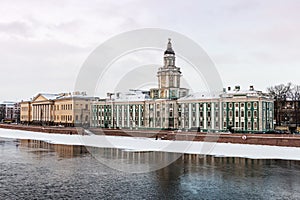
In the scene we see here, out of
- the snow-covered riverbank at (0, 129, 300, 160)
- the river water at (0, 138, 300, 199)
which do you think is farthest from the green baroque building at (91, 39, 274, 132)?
the river water at (0, 138, 300, 199)

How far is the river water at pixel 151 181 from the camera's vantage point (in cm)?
1878

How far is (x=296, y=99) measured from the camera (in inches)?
3078

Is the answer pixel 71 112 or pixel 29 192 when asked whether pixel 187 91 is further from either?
pixel 29 192

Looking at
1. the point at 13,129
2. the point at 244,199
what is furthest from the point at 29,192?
the point at 13,129

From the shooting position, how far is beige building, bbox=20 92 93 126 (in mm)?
88062

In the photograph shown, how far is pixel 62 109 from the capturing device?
92.1 m

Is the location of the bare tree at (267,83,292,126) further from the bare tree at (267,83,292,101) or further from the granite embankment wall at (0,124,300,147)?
the granite embankment wall at (0,124,300,147)

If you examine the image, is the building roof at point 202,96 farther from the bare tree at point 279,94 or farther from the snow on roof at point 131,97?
the bare tree at point 279,94

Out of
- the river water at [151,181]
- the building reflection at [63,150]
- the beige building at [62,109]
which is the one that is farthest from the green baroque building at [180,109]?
the river water at [151,181]

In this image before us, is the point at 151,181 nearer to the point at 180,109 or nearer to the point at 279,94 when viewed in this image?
the point at 180,109

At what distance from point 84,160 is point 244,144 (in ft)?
68.3

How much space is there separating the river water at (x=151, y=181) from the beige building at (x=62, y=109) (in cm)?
5637

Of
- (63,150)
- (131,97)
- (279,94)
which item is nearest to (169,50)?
(131,97)

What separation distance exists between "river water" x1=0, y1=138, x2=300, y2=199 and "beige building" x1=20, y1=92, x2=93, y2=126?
5637 cm
